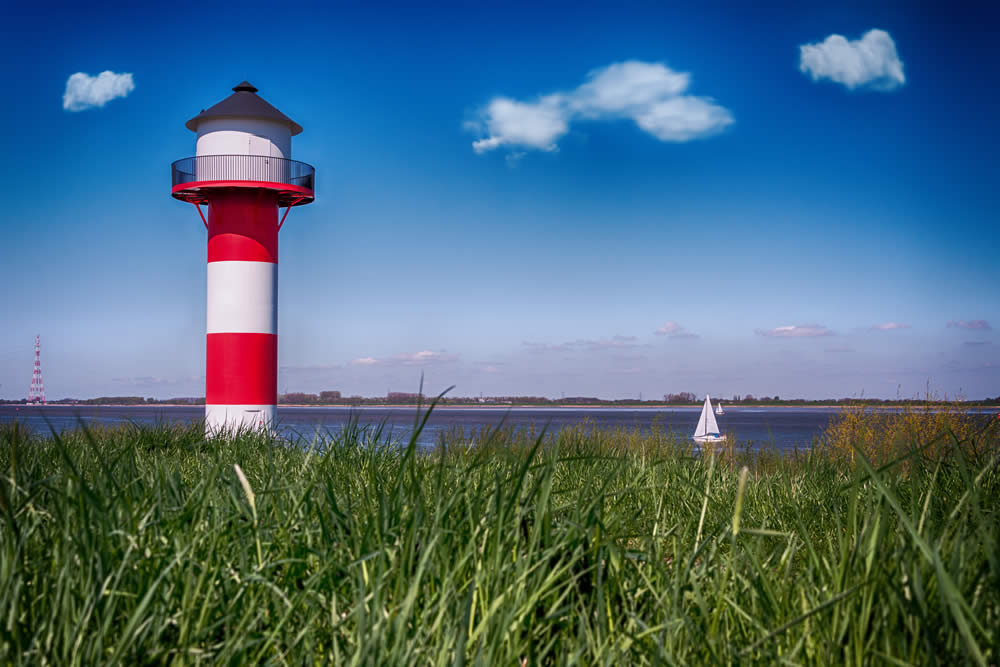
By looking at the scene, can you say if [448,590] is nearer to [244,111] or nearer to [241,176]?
[241,176]

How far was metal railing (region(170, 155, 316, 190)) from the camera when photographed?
13648 millimetres

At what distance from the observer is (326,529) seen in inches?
113

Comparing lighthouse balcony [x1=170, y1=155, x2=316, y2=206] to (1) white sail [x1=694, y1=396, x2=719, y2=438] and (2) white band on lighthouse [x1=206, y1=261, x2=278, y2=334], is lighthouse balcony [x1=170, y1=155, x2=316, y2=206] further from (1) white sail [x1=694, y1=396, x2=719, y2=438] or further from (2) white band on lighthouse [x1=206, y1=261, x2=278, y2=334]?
(1) white sail [x1=694, y1=396, x2=719, y2=438]

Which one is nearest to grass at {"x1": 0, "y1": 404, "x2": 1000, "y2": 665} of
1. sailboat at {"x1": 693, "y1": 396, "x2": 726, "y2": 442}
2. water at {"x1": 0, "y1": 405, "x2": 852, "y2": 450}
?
water at {"x1": 0, "y1": 405, "x2": 852, "y2": 450}

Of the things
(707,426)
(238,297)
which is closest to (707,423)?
(707,426)

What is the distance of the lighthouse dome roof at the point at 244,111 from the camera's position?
→ 1398cm

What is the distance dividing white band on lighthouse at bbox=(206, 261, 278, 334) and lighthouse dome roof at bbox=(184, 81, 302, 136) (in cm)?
256

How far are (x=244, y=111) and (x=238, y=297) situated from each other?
321 cm

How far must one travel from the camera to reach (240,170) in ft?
44.8

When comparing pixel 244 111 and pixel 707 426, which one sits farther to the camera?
pixel 707 426

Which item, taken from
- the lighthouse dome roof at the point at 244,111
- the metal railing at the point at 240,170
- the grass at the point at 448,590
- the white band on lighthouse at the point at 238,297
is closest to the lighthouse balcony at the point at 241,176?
the metal railing at the point at 240,170

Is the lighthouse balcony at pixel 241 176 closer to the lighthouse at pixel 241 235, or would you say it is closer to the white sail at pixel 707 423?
the lighthouse at pixel 241 235

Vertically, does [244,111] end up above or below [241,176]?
above

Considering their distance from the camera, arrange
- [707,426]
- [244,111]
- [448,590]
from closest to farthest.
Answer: [448,590]
[244,111]
[707,426]
